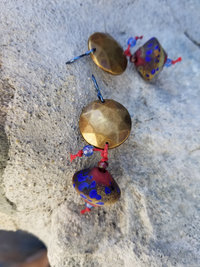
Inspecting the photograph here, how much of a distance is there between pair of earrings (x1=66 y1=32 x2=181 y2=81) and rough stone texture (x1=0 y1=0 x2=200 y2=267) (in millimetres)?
61

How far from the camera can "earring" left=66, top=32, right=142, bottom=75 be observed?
1.22 metres

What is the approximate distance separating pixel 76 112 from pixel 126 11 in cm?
83

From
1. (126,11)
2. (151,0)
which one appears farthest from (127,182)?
(151,0)

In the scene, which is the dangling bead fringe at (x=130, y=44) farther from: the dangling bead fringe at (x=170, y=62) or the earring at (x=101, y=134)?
the earring at (x=101, y=134)

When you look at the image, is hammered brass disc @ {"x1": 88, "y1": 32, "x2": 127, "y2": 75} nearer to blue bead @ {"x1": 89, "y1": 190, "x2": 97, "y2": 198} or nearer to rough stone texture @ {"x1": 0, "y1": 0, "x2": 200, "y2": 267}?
rough stone texture @ {"x1": 0, "y1": 0, "x2": 200, "y2": 267}

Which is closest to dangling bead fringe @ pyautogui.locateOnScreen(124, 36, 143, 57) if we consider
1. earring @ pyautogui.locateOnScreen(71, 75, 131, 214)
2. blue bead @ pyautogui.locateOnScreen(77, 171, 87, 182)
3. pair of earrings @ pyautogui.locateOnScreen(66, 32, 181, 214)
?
pair of earrings @ pyautogui.locateOnScreen(66, 32, 181, 214)

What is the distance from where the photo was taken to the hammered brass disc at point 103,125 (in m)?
1.09

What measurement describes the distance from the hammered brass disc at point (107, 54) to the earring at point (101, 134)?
20 centimetres

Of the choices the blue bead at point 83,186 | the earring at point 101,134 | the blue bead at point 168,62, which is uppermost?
the blue bead at point 168,62

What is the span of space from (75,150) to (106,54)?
0.51 meters

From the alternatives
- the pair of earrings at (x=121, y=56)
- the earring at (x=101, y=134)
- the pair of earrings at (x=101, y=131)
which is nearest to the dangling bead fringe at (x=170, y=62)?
the pair of earrings at (x=121, y=56)

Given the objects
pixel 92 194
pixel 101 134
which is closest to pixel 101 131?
pixel 101 134

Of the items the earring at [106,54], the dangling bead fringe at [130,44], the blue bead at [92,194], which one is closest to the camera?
the blue bead at [92,194]

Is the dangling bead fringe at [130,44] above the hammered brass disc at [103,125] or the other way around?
above
